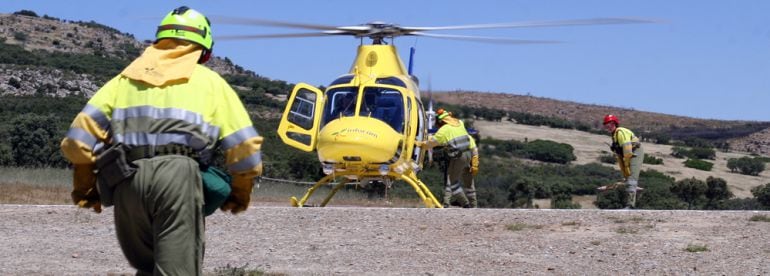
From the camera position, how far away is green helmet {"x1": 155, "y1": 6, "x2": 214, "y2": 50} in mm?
5465

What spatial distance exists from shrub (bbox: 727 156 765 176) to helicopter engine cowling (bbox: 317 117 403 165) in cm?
3637

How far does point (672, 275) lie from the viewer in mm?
10086

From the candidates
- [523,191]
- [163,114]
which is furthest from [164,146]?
[523,191]

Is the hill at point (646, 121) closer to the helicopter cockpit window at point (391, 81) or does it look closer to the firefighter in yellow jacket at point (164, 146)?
the helicopter cockpit window at point (391, 81)

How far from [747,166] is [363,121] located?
3711cm

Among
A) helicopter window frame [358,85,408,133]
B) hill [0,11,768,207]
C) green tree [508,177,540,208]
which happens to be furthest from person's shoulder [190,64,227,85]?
green tree [508,177,540,208]

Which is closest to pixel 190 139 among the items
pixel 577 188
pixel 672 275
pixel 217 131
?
pixel 217 131

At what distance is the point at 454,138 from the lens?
18.6 m

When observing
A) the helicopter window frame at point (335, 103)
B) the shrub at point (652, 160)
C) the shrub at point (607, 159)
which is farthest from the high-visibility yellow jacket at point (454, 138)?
the shrub at point (607, 159)

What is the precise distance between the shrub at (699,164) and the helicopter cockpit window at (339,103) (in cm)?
3604

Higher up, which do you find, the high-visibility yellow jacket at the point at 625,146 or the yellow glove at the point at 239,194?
the yellow glove at the point at 239,194

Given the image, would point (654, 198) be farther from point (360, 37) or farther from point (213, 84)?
point (213, 84)

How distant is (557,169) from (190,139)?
144 feet

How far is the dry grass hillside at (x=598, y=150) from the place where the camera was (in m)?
48.0
